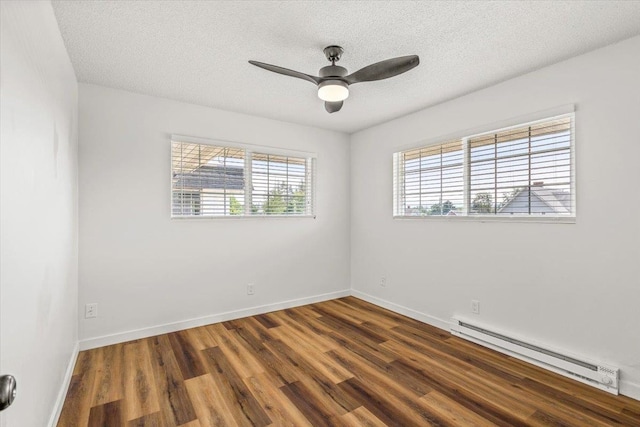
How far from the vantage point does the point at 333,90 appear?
2.23m

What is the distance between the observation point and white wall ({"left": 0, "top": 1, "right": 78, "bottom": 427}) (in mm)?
1100

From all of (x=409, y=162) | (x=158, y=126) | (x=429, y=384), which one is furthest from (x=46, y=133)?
(x=409, y=162)

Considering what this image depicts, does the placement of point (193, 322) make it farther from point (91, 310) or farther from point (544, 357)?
point (544, 357)

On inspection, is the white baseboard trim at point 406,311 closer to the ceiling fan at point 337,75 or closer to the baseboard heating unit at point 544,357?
the baseboard heating unit at point 544,357

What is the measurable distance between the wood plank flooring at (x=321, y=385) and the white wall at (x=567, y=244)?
36 cm

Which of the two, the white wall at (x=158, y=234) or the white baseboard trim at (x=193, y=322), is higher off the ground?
the white wall at (x=158, y=234)

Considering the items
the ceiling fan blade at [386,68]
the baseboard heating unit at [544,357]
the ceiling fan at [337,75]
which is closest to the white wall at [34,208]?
the ceiling fan at [337,75]

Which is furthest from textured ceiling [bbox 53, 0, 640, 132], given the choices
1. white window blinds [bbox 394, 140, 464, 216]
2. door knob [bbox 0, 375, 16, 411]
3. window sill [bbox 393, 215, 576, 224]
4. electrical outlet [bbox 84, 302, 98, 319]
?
electrical outlet [bbox 84, 302, 98, 319]

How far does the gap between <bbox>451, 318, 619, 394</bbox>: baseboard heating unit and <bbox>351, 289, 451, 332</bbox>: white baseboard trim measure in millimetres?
184

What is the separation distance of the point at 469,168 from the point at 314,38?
2023 mm

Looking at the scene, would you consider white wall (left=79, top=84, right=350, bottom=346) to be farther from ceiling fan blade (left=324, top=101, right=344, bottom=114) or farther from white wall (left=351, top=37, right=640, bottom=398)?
white wall (left=351, top=37, right=640, bottom=398)

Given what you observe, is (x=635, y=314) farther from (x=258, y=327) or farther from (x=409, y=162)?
(x=258, y=327)

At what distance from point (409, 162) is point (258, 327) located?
261 cm

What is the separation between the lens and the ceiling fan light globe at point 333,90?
2.20 m
